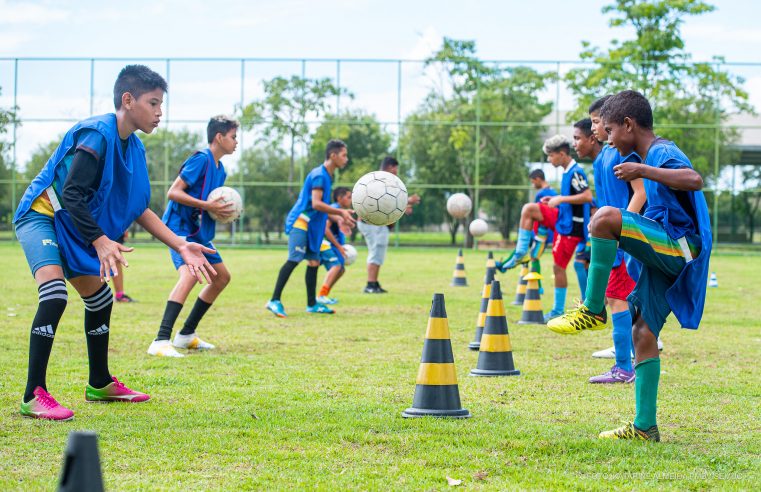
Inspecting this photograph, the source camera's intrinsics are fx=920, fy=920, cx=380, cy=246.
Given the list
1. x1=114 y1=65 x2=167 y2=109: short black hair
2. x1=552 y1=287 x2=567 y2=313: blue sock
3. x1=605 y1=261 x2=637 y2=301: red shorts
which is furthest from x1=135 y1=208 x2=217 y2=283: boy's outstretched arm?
x1=552 y1=287 x2=567 y2=313: blue sock

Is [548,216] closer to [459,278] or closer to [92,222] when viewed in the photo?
[459,278]

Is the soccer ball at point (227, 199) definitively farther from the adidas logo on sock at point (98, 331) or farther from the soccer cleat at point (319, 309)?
the soccer cleat at point (319, 309)

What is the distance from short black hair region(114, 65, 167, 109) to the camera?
17.8 feet

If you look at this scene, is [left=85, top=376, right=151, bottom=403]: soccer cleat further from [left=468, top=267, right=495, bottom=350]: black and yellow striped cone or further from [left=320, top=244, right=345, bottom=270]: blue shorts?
[left=320, top=244, right=345, bottom=270]: blue shorts

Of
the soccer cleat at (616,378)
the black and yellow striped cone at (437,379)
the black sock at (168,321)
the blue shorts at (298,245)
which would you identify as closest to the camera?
the black and yellow striped cone at (437,379)

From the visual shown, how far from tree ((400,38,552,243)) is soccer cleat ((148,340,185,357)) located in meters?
25.5

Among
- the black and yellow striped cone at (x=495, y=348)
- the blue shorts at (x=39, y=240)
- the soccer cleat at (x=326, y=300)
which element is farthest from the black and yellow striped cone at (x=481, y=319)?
the soccer cleat at (x=326, y=300)

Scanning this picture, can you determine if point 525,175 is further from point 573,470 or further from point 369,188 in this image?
point 573,470

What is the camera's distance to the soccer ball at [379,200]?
25.8 feet

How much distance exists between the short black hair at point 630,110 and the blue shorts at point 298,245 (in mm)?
6737

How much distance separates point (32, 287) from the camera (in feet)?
47.2

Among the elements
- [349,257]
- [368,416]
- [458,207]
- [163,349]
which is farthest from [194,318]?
[458,207]

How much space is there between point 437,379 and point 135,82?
2.47 metres

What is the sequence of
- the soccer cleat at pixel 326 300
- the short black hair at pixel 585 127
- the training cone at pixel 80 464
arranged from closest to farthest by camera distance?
1. the training cone at pixel 80 464
2. the short black hair at pixel 585 127
3. the soccer cleat at pixel 326 300
